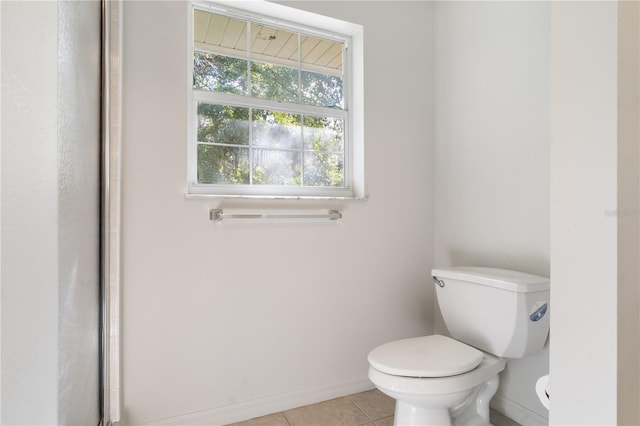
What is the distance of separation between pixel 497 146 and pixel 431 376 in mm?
1136

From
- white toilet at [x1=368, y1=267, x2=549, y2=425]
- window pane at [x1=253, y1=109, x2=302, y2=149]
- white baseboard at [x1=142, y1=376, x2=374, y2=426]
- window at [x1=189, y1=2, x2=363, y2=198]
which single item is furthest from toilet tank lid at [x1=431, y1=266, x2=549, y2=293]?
window pane at [x1=253, y1=109, x2=302, y2=149]

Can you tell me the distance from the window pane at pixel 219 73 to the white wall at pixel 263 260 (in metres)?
0.14

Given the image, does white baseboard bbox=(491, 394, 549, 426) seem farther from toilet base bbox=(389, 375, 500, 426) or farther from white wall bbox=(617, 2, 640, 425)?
white wall bbox=(617, 2, 640, 425)

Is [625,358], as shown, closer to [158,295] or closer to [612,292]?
[612,292]

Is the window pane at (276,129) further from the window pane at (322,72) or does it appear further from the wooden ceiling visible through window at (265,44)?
the wooden ceiling visible through window at (265,44)

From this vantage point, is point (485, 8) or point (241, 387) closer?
point (241, 387)

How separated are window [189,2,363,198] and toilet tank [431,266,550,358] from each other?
0.75 metres

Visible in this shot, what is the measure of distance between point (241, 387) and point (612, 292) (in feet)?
5.01

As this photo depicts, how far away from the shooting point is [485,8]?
5.88 ft

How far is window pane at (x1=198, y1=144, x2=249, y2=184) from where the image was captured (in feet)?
5.57

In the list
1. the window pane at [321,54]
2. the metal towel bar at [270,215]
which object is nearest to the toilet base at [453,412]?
the metal towel bar at [270,215]

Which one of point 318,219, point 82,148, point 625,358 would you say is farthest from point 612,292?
point 318,219

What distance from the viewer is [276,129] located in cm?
185

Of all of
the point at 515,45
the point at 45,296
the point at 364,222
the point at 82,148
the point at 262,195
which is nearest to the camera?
the point at 45,296
